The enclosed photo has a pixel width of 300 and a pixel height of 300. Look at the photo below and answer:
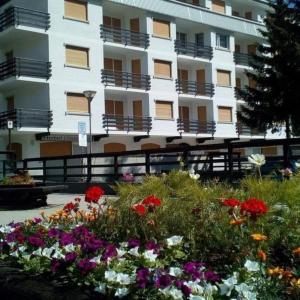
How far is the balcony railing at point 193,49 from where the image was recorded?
40750 mm

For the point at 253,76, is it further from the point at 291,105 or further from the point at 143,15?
the point at 143,15

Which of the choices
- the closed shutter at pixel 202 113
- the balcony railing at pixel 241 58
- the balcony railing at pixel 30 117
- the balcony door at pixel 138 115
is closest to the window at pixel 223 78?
the balcony railing at pixel 241 58

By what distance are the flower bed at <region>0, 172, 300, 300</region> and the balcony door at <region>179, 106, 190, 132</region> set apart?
118 ft

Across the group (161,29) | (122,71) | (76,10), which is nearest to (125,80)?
(122,71)

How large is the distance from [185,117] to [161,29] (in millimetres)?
6851

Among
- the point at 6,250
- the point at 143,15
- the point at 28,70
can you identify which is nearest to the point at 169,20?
the point at 143,15

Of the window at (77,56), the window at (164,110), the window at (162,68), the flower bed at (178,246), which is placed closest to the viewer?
the flower bed at (178,246)

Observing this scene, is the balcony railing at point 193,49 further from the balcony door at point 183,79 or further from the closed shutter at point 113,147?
the closed shutter at point 113,147

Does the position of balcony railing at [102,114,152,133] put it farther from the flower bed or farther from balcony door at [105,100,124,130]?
the flower bed

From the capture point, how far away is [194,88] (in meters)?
42.1

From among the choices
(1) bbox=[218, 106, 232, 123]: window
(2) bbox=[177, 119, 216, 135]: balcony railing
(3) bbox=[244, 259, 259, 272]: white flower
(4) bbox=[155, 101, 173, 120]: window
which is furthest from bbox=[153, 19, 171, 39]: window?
(3) bbox=[244, 259, 259, 272]: white flower

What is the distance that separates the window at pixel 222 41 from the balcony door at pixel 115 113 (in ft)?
34.2

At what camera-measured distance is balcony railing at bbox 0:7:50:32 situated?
107 feet

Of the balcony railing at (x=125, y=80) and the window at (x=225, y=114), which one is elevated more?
the balcony railing at (x=125, y=80)
